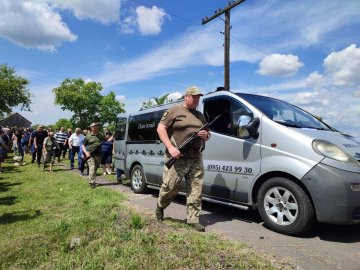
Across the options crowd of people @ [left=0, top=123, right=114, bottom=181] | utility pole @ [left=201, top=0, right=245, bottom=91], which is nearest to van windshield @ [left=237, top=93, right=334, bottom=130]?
crowd of people @ [left=0, top=123, right=114, bottom=181]

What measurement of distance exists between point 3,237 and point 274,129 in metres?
4.22

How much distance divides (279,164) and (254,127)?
661mm

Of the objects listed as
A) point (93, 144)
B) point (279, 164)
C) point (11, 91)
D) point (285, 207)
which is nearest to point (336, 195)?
point (285, 207)

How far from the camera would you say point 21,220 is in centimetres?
612

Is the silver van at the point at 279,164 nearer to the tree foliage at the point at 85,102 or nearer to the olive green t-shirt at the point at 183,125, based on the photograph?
the olive green t-shirt at the point at 183,125

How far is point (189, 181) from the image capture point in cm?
510

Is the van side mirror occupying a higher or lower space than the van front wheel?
higher

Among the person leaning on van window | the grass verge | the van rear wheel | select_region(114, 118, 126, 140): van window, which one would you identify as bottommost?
the grass verge

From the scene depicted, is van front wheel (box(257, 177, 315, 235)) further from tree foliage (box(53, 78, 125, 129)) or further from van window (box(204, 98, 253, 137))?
tree foliage (box(53, 78, 125, 129))

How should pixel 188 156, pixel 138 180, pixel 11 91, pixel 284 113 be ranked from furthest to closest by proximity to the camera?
1. pixel 11 91
2. pixel 138 180
3. pixel 284 113
4. pixel 188 156

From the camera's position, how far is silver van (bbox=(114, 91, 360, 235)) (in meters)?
4.32

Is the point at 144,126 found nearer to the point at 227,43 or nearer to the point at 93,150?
the point at 93,150

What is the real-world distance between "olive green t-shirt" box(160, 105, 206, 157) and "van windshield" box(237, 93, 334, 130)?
108 centimetres

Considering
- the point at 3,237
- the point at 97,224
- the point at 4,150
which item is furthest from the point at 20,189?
the point at 97,224
